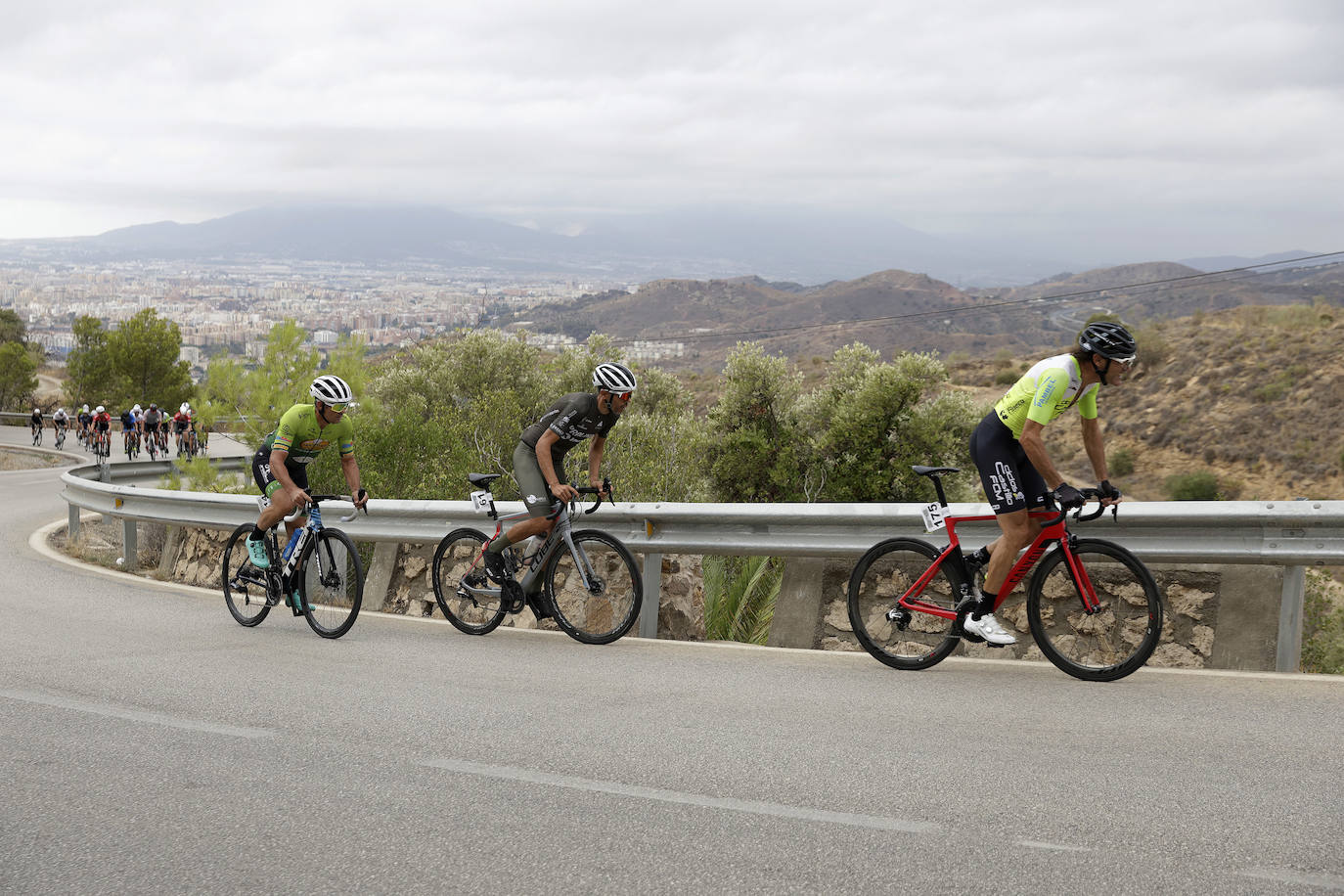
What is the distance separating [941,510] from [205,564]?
8170 mm

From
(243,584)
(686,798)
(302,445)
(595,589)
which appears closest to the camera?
(686,798)

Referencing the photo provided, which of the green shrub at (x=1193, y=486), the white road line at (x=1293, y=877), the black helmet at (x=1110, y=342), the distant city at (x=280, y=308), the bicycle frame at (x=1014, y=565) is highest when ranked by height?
the distant city at (x=280, y=308)

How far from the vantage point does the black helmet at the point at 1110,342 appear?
5.48m

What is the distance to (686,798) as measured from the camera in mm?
4277

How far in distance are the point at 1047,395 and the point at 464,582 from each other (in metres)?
4.28

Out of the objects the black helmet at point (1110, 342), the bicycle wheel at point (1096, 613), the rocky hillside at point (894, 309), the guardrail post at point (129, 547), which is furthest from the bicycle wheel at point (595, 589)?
the rocky hillside at point (894, 309)

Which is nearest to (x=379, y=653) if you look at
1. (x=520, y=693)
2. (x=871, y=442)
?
(x=520, y=693)

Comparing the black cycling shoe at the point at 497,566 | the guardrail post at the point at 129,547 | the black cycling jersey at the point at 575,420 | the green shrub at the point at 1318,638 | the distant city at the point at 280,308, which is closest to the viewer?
the green shrub at the point at 1318,638

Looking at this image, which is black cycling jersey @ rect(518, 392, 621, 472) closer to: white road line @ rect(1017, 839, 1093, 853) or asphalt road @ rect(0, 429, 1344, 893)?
asphalt road @ rect(0, 429, 1344, 893)

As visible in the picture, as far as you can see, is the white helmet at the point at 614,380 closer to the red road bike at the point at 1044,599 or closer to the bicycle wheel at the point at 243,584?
the red road bike at the point at 1044,599

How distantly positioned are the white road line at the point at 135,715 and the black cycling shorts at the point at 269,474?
2315mm

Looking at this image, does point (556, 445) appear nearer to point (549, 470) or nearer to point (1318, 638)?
point (549, 470)

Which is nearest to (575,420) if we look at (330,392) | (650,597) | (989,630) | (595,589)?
(595,589)

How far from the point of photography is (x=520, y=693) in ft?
19.7
